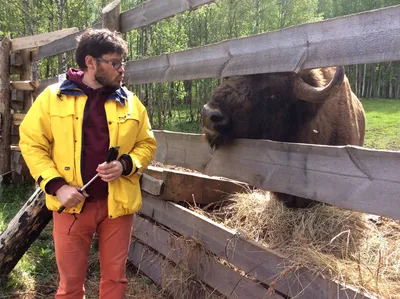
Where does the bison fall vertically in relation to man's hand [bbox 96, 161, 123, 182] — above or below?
above

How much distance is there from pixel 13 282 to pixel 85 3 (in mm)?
24256

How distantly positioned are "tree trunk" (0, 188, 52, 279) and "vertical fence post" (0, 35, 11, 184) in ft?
15.3

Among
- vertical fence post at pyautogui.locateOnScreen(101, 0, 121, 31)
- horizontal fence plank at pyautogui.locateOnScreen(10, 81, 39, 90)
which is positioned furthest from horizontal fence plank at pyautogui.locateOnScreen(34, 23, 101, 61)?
vertical fence post at pyautogui.locateOnScreen(101, 0, 121, 31)

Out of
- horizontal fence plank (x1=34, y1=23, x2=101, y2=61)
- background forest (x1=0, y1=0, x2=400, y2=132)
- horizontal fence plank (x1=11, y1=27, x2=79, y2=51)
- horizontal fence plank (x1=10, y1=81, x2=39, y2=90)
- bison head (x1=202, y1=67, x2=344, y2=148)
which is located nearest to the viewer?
bison head (x1=202, y1=67, x2=344, y2=148)

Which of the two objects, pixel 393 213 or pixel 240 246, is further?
A: pixel 240 246

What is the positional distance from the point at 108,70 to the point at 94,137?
0.53 meters

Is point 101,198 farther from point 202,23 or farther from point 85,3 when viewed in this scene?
point 85,3

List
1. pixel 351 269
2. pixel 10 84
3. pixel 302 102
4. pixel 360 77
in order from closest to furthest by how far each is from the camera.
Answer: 1. pixel 351 269
2. pixel 302 102
3. pixel 10 84
4. pixel 360 77

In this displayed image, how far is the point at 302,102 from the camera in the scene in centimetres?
396

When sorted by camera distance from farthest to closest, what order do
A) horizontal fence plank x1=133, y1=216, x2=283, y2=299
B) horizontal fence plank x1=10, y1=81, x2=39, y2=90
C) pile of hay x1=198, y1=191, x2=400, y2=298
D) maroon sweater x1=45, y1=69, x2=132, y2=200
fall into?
horizontal fence plank x1=10, y1=81, x2=39, y2=90, horizontal fence plank x1=133, y1=216, x2=283, y2=299, maroon sweater x1=45, y1=69, x2=132, y2=200, pile of hay x1=198, y1=191, x2=400, y2=298

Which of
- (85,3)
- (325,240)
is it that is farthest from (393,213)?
(85,3)

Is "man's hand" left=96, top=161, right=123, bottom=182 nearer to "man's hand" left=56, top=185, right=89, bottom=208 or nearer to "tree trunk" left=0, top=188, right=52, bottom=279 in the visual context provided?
"man's hand" left=56, top=185, right=89, bottom=208

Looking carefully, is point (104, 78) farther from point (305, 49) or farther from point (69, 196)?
point (305, 49)

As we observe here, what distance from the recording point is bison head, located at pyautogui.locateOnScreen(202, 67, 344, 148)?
11.8ft
